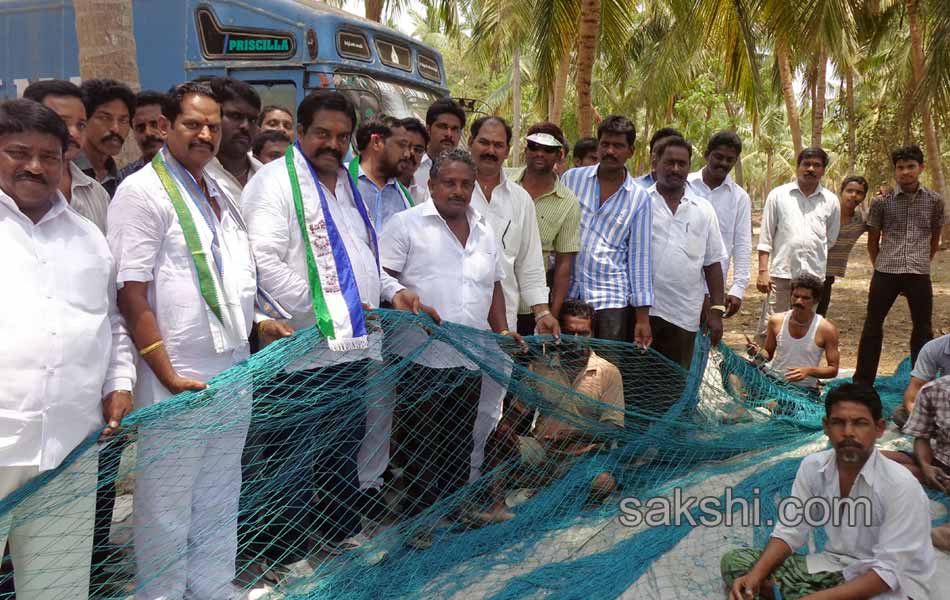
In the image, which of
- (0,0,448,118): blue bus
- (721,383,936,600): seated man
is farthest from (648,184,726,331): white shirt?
(0,0,448,118): blue bus

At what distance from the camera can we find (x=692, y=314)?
4613 mm

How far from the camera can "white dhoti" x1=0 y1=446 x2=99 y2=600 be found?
7.61 feet

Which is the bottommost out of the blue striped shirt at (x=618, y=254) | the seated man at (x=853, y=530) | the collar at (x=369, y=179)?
the seated man at (x=853, y=530)

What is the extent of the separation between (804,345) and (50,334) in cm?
460

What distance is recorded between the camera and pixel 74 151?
3020 millimetres

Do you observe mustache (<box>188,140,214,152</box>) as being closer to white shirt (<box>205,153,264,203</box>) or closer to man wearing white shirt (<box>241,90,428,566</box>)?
white shirt (<box>205,153,264,203</box>)

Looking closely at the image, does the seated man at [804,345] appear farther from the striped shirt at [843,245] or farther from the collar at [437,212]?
the collar at [437,212]

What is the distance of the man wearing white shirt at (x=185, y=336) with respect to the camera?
2598 mm

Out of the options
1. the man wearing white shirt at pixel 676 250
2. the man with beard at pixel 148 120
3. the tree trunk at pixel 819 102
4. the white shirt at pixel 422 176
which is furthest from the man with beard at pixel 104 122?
the tree trunk at pixel 819 102

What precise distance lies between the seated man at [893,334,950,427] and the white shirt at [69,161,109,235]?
359 centimetres

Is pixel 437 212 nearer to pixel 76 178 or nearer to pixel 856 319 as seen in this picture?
pixel 76 178

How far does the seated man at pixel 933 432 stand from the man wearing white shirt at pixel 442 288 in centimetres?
191

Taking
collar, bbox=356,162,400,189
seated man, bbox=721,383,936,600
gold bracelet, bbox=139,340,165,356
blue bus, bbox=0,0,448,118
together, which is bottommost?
seated man, bbox=721,383,936,600

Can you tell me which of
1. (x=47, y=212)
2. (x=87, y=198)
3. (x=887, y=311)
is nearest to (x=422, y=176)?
(x=87, y=198)
